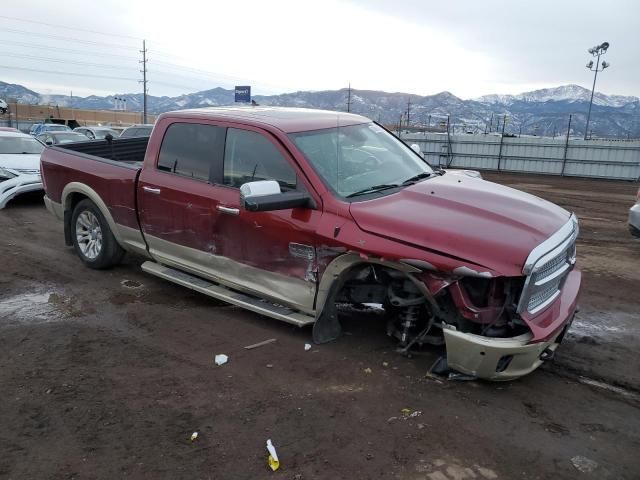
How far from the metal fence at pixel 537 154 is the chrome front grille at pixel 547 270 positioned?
20.1 metres

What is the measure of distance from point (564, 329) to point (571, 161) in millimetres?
20941

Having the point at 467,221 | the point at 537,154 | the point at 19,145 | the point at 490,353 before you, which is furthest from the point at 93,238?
the point at 537,154

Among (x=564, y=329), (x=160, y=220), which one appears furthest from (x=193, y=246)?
(x=564, y=329)

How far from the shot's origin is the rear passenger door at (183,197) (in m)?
4.73

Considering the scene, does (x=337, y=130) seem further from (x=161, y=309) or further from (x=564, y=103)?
(x=564, y=103)

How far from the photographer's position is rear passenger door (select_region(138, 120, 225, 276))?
15.5 feet

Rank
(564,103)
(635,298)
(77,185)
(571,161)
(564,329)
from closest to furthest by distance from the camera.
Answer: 1. (564,329)
2. (635,298)
3. (77,185)
4. (571,161)
5. (564,103)

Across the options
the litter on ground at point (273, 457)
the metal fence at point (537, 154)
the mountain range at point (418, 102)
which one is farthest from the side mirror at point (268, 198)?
the mountain range at point (418, 102)

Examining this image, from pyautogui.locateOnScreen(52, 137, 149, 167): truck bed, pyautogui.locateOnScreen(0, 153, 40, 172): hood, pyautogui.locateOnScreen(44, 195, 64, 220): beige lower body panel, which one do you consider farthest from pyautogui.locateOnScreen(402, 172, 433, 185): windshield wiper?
pyautogui.locateOnScreen(0, 153, 40, 172): hood

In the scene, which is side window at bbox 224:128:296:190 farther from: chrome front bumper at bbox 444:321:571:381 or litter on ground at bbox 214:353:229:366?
chrome front bumper at bbox 444:321:571:381

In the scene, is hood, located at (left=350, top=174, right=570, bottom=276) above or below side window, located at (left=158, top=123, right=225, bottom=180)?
below

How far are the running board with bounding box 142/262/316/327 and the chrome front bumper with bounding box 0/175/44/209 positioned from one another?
5963mm

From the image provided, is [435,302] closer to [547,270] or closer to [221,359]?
[547,270]

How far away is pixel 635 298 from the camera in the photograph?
564cm
